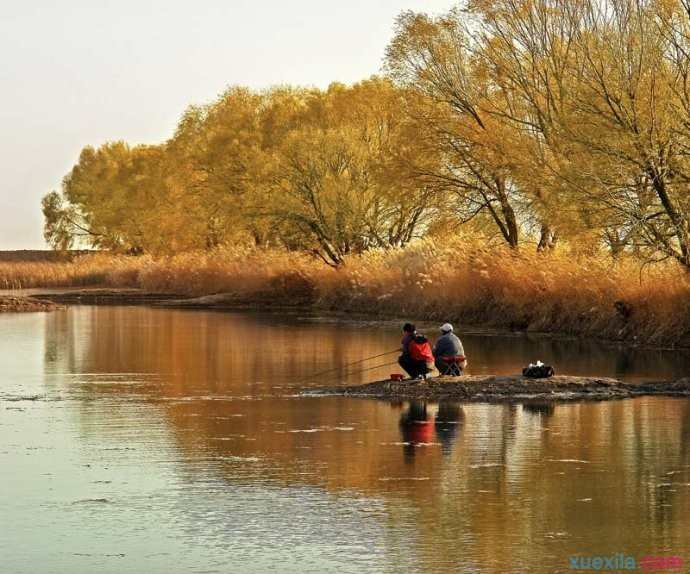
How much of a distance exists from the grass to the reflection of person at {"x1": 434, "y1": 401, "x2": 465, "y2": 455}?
13.6 meters

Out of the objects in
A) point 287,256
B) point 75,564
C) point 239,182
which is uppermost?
point 239,182

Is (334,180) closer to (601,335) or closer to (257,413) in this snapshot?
(601,335)

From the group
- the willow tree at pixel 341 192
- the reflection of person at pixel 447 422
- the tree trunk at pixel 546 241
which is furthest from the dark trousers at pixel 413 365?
the willow tree at pixel 341 192

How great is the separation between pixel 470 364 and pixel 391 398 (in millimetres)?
6628

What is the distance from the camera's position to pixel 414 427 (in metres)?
19.5

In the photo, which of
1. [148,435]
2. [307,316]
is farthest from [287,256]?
[148,435]

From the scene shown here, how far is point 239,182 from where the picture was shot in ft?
250

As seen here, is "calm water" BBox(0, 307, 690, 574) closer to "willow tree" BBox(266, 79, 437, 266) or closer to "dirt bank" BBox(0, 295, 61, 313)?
"dirt bank" BBox(0, 295, 61, 313)

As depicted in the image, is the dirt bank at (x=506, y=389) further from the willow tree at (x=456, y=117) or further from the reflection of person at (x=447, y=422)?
the willow tree at (x=456, y=117)

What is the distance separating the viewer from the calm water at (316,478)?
38.5 ft

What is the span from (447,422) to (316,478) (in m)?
5.08

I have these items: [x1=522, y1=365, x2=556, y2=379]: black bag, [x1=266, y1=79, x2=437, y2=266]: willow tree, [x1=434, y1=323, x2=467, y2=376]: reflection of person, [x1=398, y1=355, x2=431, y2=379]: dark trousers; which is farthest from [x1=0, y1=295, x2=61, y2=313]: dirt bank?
[x1=522, y1=365, x2=556, y2=379]: black bag

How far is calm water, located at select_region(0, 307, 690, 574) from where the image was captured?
38.5 feet

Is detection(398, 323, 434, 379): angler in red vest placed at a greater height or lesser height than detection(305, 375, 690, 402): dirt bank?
greater
